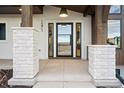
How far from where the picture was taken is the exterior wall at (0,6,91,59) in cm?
1230

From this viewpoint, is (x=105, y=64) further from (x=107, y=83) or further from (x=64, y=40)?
(x=64, y=40)

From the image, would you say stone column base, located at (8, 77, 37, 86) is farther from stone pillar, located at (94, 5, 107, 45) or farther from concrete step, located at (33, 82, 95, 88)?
stone pillar, located at (94, 5, 107, 45)

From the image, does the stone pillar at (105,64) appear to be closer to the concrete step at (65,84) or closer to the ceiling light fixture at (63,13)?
the concrete step at (65,84)

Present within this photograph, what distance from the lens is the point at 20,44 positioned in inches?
232

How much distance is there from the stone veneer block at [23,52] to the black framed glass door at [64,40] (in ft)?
Result: 22.4

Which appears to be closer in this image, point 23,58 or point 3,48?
point 23,58

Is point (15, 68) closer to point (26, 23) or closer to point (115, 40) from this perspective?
point (26, 23)

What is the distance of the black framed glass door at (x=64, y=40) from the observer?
41.8 feet

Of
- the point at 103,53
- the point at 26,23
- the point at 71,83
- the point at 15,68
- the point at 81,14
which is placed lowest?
the point at 71,83
